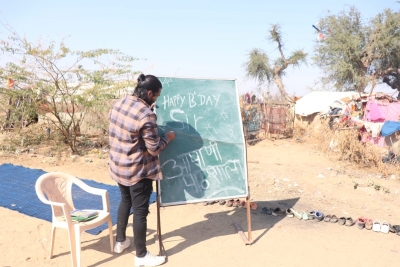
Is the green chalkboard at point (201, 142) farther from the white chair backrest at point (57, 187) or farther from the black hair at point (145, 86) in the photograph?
the white chair backrest at point (57, 187)

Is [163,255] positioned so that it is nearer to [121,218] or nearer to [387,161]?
[121,218]

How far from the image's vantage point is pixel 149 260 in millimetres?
2943

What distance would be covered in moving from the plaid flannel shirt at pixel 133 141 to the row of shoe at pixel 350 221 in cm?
227

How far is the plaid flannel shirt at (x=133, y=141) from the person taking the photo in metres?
2.65

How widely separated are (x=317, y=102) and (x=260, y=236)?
424 inches

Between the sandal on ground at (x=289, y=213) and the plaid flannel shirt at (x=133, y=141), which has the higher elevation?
the plaid flannel shirt at (x=133, y=141)

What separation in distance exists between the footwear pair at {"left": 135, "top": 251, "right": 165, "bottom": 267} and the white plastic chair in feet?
1.51

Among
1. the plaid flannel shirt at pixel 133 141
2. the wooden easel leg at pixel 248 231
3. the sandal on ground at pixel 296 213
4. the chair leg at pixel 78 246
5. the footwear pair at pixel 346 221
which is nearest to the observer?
the plaid flannel shirt at pixel 133 141

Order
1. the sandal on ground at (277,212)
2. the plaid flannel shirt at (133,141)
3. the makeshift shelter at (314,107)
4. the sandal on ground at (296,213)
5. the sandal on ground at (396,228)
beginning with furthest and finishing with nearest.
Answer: the makeshift shelter at (314,107), the sandal on ground at (277,212), the sandal on ground at (296,213), the sandal on ground at (396,228), the plaid flannel shirt at (133,141)

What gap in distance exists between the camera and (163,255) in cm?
315

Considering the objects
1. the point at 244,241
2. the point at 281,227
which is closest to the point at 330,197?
the point at 281,227

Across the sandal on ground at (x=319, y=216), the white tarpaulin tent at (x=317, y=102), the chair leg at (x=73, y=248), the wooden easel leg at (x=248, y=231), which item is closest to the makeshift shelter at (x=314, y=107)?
the white tarpaulin tent at (x=317, y=102)

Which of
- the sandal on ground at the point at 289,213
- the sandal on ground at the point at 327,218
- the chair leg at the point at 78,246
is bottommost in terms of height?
the sandal on ground at the point at 327,218

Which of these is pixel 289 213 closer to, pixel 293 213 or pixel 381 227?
pixel 293 213
